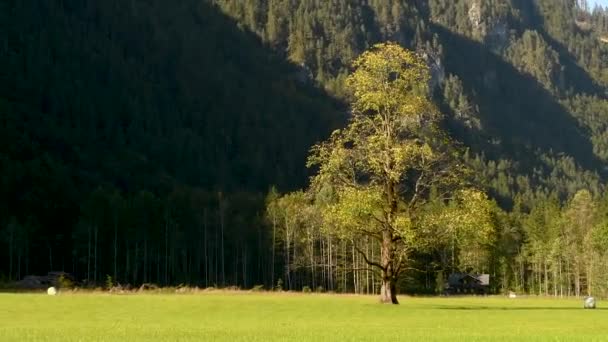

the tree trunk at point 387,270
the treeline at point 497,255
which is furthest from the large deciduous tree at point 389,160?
the treeline at point 497,255

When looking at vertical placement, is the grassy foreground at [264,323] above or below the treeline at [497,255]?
below

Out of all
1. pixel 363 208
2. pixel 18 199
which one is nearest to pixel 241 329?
pixel 363 208

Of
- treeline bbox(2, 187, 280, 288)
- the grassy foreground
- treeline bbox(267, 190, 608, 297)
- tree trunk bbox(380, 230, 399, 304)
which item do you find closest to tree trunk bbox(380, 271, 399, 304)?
tree trunk bbox(380, 230, 399, 304)

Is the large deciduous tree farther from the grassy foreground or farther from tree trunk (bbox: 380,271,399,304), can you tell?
the grassy foreground

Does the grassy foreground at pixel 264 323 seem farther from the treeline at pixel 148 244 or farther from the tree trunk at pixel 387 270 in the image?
the treeline at pixel 148 244

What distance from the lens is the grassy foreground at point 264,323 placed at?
3136 centimetres

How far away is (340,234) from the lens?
5741 cm

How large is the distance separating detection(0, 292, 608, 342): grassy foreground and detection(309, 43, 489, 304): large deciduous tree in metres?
4.73

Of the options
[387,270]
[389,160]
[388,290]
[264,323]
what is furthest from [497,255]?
[264,323]

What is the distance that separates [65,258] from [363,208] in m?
89.8

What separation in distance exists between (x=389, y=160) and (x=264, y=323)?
17270 millimetres

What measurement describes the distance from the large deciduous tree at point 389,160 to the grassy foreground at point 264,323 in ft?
15.5

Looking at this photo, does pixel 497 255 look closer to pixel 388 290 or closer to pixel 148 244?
pixel 148 244

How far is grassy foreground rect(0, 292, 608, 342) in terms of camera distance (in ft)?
103
